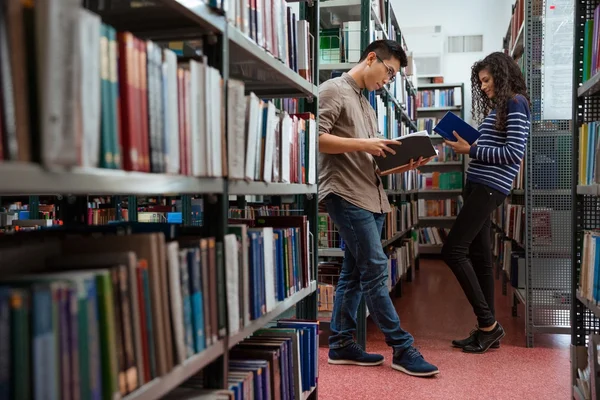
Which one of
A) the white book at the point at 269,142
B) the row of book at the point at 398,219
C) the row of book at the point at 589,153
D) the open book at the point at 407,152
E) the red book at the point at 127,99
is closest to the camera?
the red book at the point at 127,99

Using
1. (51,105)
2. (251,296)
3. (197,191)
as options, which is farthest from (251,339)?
(51,105)

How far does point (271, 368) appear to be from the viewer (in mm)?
1615

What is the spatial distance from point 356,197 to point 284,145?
863mm

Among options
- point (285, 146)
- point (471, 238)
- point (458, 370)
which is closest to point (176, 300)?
point (285, 146)

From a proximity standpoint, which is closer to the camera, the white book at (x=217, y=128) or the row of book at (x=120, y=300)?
the row of book at (x=120, y=300)

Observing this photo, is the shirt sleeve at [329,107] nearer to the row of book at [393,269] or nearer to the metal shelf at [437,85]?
the row of book at [393,269]

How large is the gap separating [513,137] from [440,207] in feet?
16.0

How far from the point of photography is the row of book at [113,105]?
2.41ft

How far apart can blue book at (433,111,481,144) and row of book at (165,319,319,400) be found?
5.14 ft

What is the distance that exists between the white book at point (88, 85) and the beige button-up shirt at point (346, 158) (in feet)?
5.51

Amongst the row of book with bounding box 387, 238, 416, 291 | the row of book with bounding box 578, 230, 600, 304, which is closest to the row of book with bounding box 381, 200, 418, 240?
the row of book with bounding box 387, 238, 416, 291

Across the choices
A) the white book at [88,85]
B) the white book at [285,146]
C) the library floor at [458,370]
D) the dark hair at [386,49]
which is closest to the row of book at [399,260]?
A: the library floor at [458,370]

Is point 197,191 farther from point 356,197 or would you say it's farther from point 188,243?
point 356,197

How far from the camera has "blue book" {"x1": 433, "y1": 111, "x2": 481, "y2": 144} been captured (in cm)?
312
